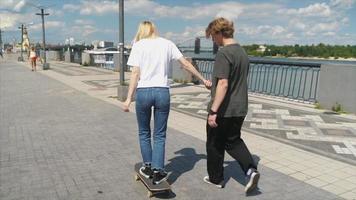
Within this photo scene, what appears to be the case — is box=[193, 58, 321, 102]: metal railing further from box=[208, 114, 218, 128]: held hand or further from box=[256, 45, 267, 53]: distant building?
box=[208, 114, 218, 128]: held hand

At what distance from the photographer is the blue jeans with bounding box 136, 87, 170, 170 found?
3754 millimetres

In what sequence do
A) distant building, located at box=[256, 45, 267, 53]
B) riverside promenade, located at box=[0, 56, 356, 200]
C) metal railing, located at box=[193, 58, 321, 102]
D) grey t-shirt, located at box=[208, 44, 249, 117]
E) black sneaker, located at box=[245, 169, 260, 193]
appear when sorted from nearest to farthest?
grey t-shirt, located at box=[208, 44, 249, 117]
black sneaker, located at box=[245, 169, 260, 193]
riverside promenade, located at box=[0, 56, 356, 200]
metal railing, located at box=[193, 58, 321, 102]
distant building, located at box=[256, 45, 267, 53]

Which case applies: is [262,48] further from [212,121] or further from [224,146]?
[212,121]

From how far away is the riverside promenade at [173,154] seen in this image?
4.05 meters

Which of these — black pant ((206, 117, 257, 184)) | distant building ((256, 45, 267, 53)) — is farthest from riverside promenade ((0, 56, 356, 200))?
distant building ((256, 45, 267, 53))

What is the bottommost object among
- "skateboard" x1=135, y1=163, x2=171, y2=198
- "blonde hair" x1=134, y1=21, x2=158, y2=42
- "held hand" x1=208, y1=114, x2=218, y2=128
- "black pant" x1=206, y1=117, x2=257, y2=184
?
"skateboard" x1=135, y1=163, x2=171, y2=198

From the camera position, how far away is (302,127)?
7.14 meters

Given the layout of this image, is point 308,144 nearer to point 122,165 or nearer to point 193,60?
point 122,165

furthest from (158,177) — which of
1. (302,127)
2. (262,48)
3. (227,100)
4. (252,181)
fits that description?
(262,48)

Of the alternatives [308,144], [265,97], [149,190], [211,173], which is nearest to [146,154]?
[149,190]

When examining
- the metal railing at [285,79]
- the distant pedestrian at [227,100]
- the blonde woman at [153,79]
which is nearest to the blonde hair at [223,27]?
the distant pedestrian at [227,100]

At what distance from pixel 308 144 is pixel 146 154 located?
313cm

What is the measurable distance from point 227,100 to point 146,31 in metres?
1.13

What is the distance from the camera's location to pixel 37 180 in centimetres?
427
